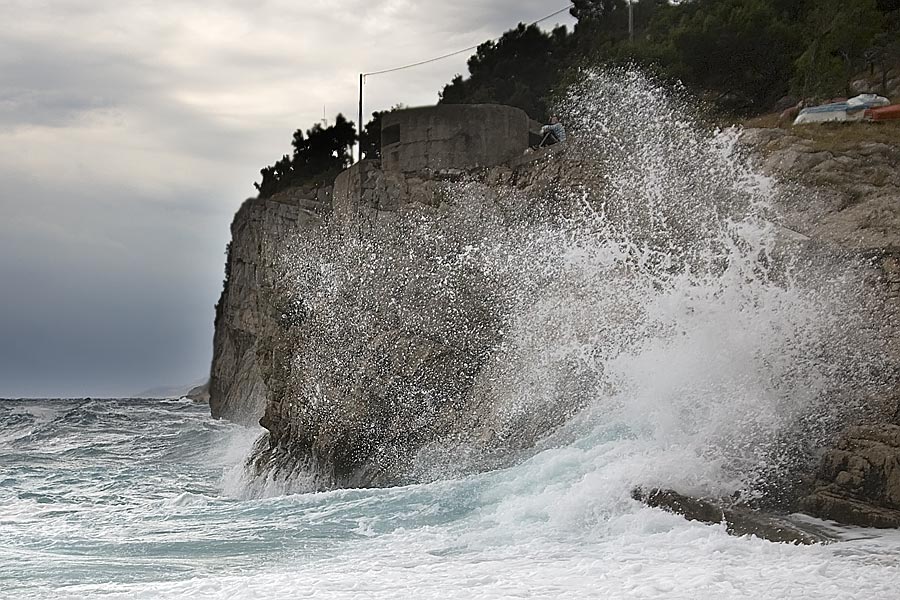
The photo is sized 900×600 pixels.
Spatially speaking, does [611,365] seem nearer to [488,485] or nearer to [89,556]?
[488,485]

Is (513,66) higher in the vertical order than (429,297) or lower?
higher

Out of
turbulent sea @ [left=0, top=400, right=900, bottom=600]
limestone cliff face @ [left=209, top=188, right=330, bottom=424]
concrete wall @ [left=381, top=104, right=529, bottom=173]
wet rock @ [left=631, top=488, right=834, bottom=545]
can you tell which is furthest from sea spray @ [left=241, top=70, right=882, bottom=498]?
limestone cliff face @ [left=209, top=188, right=330, bottom=424]

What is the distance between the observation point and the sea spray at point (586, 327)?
32.1ft

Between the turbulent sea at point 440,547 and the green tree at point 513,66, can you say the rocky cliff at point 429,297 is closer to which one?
the turbulent sea at point 440,547

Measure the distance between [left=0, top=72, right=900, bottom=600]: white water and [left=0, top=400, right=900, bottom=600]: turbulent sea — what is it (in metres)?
0.03

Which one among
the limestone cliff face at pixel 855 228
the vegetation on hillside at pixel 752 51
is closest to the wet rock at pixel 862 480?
the limestone cliff face at pixel 855 228

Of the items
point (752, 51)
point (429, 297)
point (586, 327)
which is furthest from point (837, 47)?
point (586, 327)

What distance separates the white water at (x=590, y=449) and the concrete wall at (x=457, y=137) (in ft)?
9.33

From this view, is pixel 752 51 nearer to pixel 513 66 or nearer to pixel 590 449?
pixel 513 66

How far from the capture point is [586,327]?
12641 mm

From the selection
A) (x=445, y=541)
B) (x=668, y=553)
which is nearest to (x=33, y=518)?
(x=445, y=541)

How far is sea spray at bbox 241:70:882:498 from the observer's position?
9.80m

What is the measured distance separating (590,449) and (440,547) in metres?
2.72

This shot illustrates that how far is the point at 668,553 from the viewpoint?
7324 mm
